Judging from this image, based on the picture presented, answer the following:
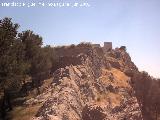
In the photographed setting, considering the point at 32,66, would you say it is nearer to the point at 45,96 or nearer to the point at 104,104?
the point at 45,96

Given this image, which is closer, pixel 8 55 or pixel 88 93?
pixel 8 55

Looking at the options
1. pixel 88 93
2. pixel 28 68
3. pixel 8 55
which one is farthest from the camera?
pixel 88 93

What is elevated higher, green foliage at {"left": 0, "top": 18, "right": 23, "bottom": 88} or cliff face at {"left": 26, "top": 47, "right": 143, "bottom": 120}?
green foliage at {"left": 0, "top": 18, "right": 23, "bottom": 88}

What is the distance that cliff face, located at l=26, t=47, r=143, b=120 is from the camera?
148ft

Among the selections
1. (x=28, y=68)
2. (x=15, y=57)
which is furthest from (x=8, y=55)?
(x=28, y=68)

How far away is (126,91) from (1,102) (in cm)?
2971

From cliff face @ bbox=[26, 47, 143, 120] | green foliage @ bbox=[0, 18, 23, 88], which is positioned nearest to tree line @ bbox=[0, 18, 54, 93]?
green foliage @ bbox=[0, 18, 23, 88]

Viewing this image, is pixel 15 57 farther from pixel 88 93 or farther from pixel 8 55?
pixel 88 93

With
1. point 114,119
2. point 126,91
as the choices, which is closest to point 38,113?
point 114,119

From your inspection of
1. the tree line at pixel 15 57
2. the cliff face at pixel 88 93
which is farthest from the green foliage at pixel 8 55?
the cliff face at pixel 88 93

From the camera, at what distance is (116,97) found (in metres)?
63.3

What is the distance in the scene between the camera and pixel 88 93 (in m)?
57.1

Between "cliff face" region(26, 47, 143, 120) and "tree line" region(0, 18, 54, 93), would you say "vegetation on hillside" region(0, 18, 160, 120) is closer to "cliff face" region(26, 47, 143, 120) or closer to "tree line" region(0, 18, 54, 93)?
"tree line" region(0, 18, 54, 93)

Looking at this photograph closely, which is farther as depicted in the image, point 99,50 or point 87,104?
point 99,50
